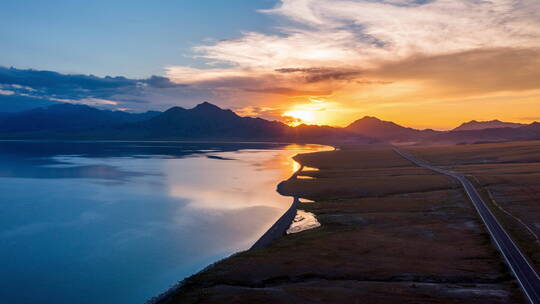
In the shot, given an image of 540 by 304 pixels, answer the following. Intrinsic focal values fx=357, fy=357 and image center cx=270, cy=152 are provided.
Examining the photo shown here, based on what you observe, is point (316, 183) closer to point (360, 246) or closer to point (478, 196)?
point (478, 196)

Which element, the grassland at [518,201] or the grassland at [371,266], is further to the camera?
the grassland at [518,201]

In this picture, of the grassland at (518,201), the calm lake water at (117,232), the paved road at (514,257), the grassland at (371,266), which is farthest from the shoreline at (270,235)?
the grassland at (518,201)

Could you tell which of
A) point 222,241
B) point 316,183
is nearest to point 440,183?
point 316,183

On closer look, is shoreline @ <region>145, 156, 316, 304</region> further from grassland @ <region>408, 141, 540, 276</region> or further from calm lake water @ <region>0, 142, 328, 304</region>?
grassland @ <region>408, 141, 540, 276</region>

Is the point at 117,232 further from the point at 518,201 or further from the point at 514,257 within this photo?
the point at 518,201

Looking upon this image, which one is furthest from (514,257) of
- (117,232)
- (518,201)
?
(117,232)

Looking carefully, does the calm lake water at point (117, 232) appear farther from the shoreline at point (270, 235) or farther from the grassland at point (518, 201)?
the grassland at point (518, 201)

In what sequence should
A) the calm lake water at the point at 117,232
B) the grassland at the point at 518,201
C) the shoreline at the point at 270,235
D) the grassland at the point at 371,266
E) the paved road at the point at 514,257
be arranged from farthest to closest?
the grassland at the point at 518,201 → the calm lake water at the point at 117,232 → the shoreline at the point at 270,235 → the grassland at the point at 371,266 → the paved road at the point at 514,257
